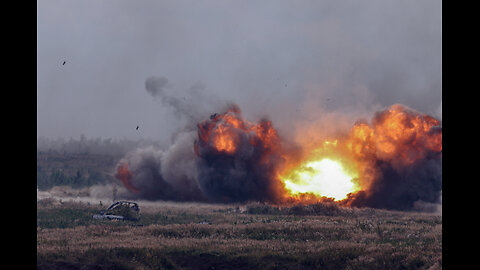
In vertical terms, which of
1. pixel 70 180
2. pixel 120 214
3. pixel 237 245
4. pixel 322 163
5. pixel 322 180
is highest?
pixel 322 163

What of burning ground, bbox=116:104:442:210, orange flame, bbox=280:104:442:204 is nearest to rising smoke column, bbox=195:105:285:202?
burning ground, bbox=116:104:442:210

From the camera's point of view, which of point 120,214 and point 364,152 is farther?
point 364,152

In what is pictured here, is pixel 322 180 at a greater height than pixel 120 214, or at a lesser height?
greater

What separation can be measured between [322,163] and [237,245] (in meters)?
44.7

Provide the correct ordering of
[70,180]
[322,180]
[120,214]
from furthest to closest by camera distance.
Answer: [70,180] → [322,180] → [120,214]

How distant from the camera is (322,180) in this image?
87688 mm

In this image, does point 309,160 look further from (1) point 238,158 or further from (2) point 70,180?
(2) point 70,180

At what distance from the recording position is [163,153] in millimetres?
102438

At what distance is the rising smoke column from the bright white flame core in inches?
98.0

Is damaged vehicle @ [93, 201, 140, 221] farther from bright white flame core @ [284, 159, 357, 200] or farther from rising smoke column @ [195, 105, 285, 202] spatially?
bright white flame core @ [284, 159, 357, 200]

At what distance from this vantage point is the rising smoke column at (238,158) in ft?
291

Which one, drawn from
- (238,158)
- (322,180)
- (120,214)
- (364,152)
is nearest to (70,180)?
(238,158)

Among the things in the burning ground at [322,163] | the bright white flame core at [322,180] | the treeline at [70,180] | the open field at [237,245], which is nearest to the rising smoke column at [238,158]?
the burning ground at [322,163]

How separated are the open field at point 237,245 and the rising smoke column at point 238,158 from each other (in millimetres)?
19629
